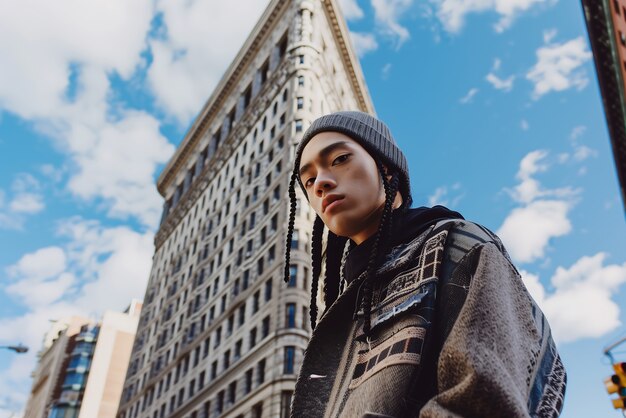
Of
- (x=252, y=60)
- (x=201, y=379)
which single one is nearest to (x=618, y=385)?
(x=201, y=379)

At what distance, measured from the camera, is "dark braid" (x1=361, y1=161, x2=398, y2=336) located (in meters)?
1.95

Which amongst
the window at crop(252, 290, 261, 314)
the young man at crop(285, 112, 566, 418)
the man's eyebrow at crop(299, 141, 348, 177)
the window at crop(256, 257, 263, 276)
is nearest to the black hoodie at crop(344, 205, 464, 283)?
the young man at crop(285, 112, 566, 418)

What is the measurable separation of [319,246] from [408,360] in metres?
1.13

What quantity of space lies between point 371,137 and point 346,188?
33 centimetres

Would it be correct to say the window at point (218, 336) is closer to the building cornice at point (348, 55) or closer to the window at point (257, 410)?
the window at point (257, 410)

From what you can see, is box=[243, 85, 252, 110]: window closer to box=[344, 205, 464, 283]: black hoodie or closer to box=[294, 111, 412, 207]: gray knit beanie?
box=[294, 111, 412, 207]: gray knit beanie

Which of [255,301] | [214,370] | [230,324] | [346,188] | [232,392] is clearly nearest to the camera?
[346,188]

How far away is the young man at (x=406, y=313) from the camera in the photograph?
1447 millimetres

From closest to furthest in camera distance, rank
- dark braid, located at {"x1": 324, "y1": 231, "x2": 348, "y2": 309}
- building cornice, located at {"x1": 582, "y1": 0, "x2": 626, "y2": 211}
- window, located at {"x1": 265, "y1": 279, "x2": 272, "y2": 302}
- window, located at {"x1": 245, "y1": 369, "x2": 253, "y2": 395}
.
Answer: dark braid, located at {"x1": 324, "y1": 231, "x2": 348, "y2": 309} → window, located at {"x1": 245, "y1": 369, "x2": 253, "y2": 395} → building cornice, located at {"x1": 582, "y1": 0, "x2": 626, "y2": 211} → window, located at {"x1": 265, "y1": 279, "x2": 272, "y2": 302}

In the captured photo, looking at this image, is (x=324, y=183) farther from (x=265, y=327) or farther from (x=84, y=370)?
(x=84, y=370)

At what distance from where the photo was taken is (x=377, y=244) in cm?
214

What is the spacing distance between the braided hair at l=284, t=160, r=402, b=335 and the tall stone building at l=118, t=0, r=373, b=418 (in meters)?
28.6

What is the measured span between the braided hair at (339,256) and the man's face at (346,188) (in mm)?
80

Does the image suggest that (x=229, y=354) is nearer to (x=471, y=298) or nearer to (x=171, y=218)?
(x=171, y=218)
